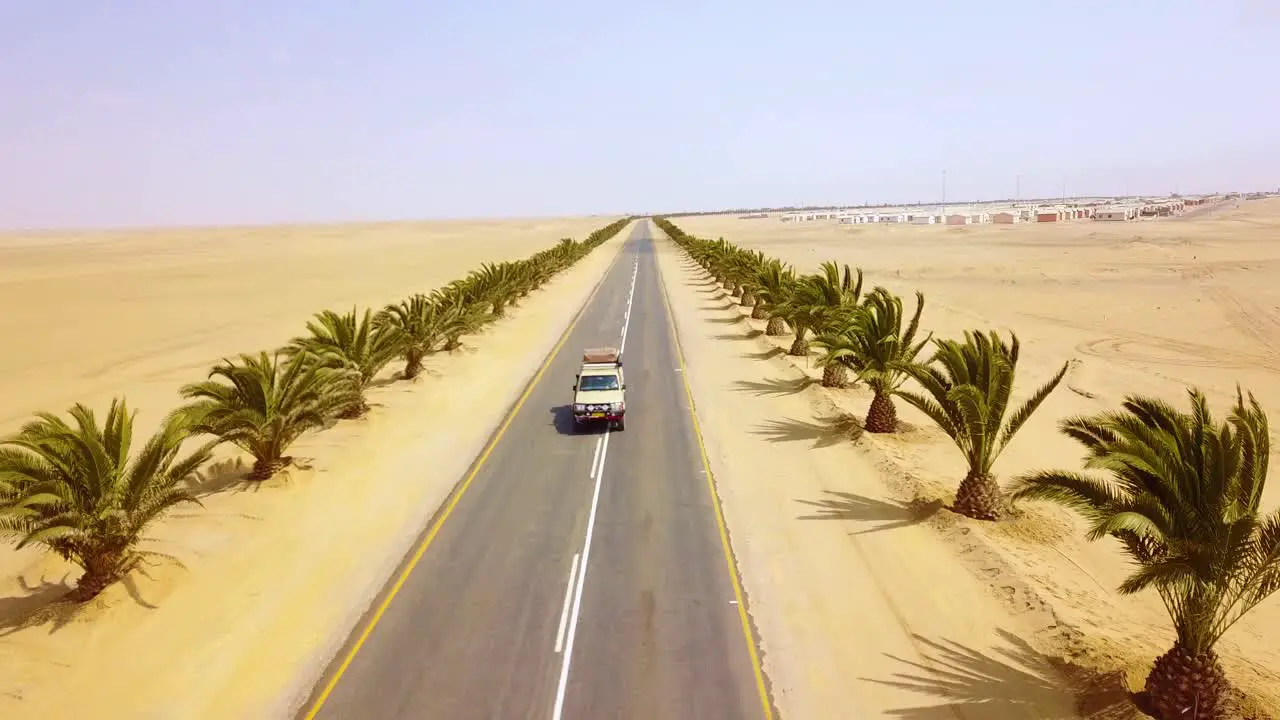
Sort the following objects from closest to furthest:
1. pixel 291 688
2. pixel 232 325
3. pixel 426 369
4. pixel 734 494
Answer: pixel 291 688 < pixel 734 494 < pixel 426 369 < pixel 232 325

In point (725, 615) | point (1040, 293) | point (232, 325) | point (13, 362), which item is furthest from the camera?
point (1040, 293)

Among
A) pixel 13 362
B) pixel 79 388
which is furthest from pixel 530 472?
pixel 13 362

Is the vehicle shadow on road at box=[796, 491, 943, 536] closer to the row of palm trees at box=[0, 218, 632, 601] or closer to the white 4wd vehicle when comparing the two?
the white 4wd vehicle

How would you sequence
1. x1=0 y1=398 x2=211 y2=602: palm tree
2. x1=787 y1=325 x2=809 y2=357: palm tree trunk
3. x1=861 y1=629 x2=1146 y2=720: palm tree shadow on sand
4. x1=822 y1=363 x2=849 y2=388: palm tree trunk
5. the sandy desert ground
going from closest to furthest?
x1=861 y1=629 x2=1146 y2=720: palm tree shadow on sand → the sandy desert ground → x1=0 y1=398 x2=211 y2=602: palm tree → x1=822 y1=363 x2=849 y2=388: palm tree trunk → x1=787 y1=325 x2=809 y2=357: palm tree trunk

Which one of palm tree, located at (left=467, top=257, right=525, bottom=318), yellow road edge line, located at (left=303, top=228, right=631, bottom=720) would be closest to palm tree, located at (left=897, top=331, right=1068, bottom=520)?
yellow road edge line, located at (left=303, top=228, right=631, bottom=720)

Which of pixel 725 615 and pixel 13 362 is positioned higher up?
pixel 13 362

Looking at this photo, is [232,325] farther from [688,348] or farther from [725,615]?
[725,615]

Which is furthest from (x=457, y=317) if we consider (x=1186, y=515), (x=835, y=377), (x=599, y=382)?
(x=1186, y=515)
